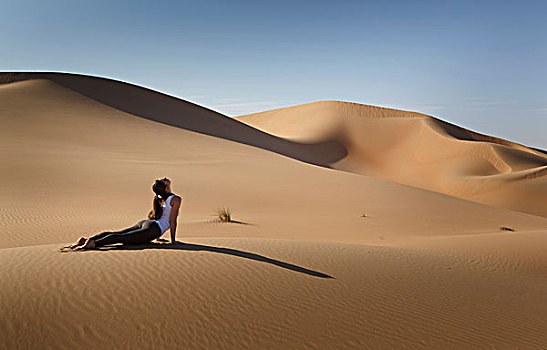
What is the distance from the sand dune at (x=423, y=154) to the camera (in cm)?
3572

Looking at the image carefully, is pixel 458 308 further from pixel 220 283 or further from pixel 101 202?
pixel 101 202

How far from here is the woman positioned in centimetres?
586

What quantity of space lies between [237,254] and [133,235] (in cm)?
150

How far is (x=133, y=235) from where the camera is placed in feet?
19.6

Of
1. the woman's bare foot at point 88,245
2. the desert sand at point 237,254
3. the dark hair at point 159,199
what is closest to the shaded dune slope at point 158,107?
the desert sand at point 237,254

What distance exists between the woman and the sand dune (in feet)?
108

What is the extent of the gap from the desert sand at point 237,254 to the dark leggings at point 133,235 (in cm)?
21

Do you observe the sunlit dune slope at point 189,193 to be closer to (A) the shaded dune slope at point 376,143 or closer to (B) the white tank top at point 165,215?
(B) the white tank top at point 165,215

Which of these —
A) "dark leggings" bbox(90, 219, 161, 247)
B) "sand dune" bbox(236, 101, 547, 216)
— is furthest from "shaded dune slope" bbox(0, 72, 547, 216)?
"dark leggings" bbox(90, 219, 161, 247)

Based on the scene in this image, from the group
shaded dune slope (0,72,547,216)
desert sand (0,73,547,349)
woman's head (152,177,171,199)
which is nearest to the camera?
desert sand (0,73,547,349)

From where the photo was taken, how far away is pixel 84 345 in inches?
140

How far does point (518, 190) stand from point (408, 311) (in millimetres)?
35025

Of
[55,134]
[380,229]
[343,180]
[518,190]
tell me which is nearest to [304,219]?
[380,229]

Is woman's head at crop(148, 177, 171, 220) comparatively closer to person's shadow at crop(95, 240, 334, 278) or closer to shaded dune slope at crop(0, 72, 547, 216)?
person's shadow at crop(95, 240, 334, 278)
